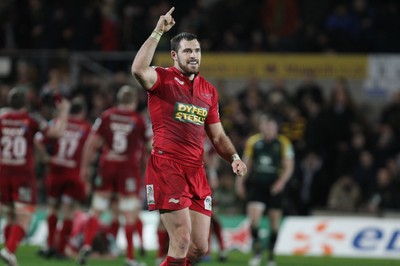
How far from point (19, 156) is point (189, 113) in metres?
4.94

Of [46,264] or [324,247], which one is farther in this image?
[324,247]

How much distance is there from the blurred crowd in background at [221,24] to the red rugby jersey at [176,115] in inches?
531

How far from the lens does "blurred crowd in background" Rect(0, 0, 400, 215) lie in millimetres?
21312

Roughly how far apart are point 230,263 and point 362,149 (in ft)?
17.5

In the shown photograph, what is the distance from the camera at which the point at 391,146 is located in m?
21.5

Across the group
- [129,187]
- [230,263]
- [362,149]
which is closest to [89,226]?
[129,187]

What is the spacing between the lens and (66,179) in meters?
17.1

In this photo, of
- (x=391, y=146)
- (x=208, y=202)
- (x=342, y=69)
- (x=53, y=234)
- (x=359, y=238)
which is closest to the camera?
(x=208, y=202)

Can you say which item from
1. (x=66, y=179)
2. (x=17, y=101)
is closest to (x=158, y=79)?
(x=17, y=101)

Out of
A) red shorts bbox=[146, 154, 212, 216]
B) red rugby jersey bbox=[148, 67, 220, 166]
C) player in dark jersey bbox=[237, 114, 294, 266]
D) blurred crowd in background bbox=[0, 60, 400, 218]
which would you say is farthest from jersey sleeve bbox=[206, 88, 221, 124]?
blurred crowd in background bbox=[0, 60, 400, 218]

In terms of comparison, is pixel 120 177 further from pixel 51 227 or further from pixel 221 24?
pixel 221 24

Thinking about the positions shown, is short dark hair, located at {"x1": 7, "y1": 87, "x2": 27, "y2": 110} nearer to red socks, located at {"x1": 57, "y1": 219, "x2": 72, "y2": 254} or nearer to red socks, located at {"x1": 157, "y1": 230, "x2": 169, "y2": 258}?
red socks, located at {"x1": 57, "y1": 219, "x2": 72, "y2": 254}

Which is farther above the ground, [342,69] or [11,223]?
[342,69]

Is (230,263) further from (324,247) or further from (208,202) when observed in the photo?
(208,202)
